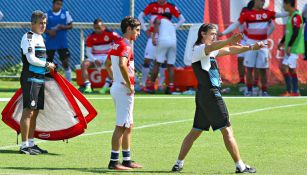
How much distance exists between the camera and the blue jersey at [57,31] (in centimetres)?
2227

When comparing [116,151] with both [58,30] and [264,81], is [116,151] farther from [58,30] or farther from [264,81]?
[58,30]

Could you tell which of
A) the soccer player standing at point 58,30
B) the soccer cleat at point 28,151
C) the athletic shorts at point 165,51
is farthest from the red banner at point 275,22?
the soccer cleat at point 28,151

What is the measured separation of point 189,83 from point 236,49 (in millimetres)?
10834

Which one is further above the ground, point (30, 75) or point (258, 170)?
point (30, 75)

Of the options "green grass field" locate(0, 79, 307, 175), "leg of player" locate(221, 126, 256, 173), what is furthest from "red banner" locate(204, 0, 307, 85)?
"leg of player" locate(221, 126, 256, 173)

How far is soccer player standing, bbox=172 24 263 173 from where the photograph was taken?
34.1 ft

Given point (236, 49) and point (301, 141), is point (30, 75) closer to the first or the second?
point (236, 49)

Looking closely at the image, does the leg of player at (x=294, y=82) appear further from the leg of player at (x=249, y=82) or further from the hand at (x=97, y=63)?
the hand at (x=97, y=63)

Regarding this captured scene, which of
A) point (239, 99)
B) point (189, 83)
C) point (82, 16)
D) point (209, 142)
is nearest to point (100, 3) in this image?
point (82, 16)

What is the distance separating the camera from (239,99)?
19.7 meters

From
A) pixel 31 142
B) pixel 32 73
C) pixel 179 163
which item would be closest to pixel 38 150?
pixel 31 142

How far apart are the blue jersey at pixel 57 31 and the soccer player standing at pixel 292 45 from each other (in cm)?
520

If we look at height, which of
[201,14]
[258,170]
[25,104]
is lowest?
[258,170]

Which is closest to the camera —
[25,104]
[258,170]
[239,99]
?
[258,170]
